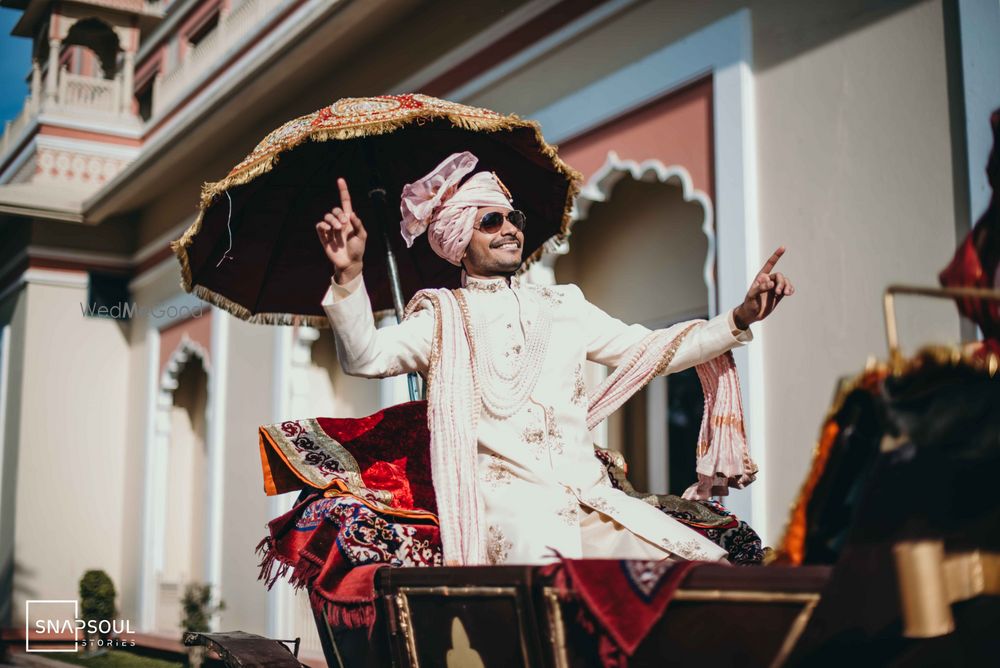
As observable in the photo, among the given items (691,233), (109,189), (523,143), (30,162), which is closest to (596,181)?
(691,233)

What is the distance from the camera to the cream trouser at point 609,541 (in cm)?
335

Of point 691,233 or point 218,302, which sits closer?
point 218,302

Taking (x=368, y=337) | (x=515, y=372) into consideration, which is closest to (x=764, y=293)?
(x=515, y=372)

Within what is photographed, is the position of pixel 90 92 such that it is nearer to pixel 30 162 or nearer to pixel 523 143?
pixel 30 162

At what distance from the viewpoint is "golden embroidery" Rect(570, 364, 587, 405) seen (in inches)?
146

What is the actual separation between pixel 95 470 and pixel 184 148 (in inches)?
178

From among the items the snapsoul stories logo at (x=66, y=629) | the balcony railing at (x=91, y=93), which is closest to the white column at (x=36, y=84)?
the balcony railing at (x=91, y=93)

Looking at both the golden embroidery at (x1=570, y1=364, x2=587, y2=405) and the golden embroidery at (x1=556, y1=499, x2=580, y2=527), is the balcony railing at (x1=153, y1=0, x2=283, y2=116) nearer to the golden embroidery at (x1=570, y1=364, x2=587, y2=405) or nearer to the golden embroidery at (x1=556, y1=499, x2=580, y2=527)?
the golden embroidery at (x1=570, y1=364, x2=587, y2=405)

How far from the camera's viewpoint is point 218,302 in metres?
4.77

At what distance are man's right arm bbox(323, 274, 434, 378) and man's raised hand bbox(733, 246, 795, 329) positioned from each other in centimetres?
94

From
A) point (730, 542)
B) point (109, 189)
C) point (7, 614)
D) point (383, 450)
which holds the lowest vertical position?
point (7, 614)

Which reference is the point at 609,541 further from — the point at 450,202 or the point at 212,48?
the point at 212,48

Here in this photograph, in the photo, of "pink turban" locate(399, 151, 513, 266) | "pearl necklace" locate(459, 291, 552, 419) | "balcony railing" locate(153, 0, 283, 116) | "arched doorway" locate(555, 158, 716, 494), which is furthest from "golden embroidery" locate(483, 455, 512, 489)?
"balcony railing" locate(153, 0, 283, 116)

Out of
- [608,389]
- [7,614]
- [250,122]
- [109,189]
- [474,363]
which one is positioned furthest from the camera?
[7,614]
